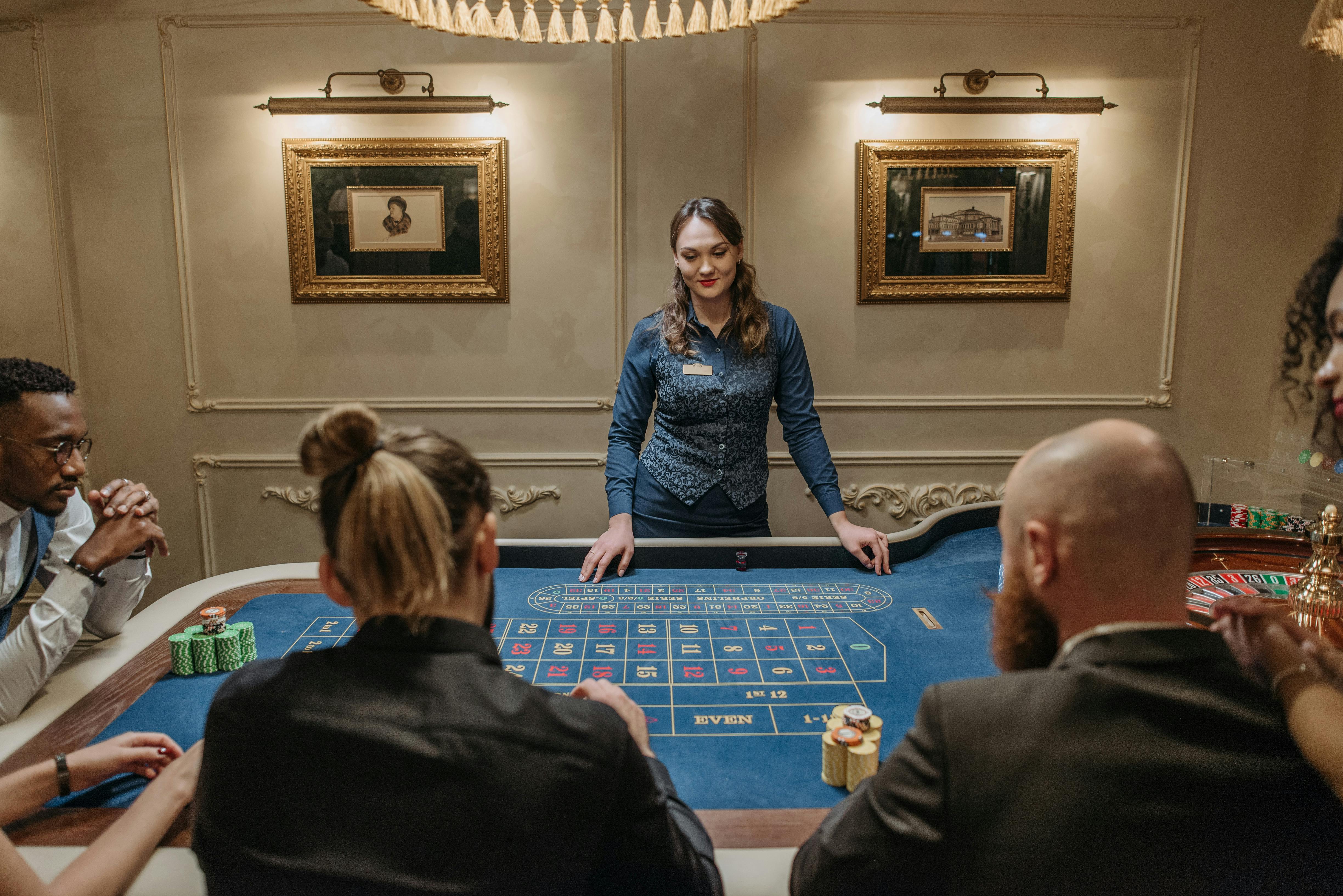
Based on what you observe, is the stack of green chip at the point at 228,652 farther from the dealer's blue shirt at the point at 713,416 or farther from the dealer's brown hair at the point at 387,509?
the dealer's blue shirt at the point at 713,416

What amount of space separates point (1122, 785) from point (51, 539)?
220cm

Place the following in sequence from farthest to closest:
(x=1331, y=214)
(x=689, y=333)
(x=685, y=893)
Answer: (x=1331, y=214) < (x=689, y=333) < (x=685, y=893)

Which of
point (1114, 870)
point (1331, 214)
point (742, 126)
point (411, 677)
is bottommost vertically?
point (1114, 870)

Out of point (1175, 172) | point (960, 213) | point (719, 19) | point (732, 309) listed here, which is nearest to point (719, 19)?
point (719, 19)

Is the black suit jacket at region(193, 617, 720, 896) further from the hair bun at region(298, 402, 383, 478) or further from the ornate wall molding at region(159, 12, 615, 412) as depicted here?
the ornate wall molding at region(159, 12, 615, 412)

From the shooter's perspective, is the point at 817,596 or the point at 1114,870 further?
the point at 817,596

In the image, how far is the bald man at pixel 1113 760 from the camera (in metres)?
0.82

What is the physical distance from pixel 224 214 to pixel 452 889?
3.80 meters

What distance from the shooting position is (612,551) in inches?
90.5

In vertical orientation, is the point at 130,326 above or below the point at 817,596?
above

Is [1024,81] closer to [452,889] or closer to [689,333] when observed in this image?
[689,333]

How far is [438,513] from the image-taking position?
92 centimetres

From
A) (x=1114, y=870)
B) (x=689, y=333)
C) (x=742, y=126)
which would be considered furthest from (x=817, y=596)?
(x=742, y=126)

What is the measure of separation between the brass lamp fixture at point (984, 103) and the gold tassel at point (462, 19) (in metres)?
2.41
